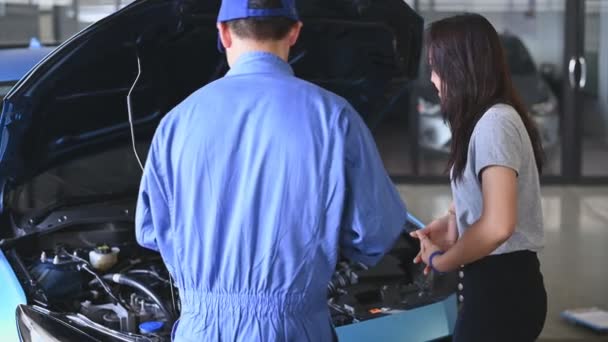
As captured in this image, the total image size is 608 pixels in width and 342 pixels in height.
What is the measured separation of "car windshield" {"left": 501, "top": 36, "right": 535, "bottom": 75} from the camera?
31.1ft

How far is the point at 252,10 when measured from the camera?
1.97 meters

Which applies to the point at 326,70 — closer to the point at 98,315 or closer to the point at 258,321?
the point at 98,315

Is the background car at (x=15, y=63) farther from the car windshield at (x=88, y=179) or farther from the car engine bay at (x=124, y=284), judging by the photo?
the car engine bay at (x=124, y=284)

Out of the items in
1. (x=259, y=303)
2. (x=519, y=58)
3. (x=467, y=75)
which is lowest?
(x=519, y=58)

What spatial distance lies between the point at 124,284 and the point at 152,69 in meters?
0.78

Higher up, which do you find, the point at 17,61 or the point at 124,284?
the point at 17,61

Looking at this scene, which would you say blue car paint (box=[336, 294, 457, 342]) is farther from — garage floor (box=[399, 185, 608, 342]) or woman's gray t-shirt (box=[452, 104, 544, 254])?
garage floor (box=[399, 185, 608, 342])

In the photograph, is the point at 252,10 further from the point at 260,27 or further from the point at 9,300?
the point at 9,300

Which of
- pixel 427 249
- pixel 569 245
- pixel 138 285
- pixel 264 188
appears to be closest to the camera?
pixel 264 188

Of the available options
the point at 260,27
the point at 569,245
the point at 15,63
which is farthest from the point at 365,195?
the point at 569,245

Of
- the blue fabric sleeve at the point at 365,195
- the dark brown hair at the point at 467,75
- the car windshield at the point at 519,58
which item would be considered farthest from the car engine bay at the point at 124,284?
the car windshield at the point at 519,58

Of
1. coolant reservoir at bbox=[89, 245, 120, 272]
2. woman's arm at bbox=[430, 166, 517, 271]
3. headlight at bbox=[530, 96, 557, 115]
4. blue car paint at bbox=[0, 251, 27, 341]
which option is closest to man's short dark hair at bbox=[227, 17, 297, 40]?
woman's arm at bbox=[430, 166, 517, 271]

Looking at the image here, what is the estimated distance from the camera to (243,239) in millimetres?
1960

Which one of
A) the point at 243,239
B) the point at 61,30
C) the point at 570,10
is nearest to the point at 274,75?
the point at 243,239
